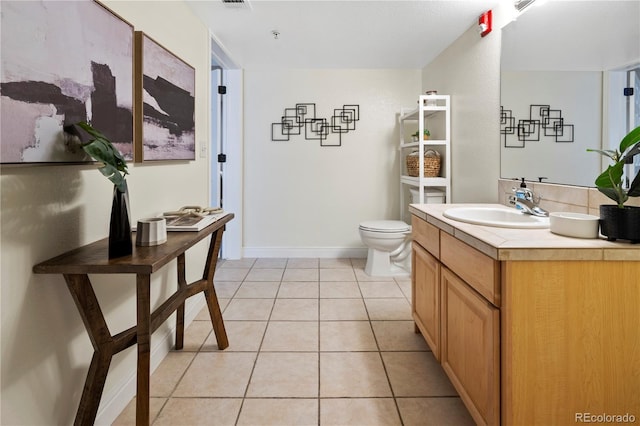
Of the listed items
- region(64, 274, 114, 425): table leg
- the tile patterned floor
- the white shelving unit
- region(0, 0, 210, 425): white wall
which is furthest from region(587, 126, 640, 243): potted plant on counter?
the white shelving unit

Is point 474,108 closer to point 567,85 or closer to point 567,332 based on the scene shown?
point 567,85

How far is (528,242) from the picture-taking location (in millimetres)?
1164

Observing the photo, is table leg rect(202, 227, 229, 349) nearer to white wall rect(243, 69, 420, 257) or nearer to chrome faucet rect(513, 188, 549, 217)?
chrome faucet rect(513, 188, 549, 217)

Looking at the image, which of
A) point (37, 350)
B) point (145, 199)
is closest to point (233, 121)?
point (145, 199)

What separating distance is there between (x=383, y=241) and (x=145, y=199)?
6.93 feet

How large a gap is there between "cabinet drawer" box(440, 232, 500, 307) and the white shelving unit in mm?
1756

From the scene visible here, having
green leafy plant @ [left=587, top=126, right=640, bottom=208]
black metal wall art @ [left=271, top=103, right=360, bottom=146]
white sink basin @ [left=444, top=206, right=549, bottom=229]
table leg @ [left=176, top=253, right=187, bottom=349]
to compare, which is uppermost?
black metal wall art @ [left=271, top=103, right=360, bottom=146]

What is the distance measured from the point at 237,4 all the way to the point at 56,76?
1634mm

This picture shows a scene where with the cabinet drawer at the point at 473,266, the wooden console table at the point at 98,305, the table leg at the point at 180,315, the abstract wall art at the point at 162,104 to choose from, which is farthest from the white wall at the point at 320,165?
the wooden console table at the point at 98,305

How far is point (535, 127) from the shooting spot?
1979 mm

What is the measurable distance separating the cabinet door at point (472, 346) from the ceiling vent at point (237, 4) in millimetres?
2087

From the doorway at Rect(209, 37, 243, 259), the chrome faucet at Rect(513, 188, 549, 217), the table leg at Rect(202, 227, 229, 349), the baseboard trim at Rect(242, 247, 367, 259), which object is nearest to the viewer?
the chrome faucet at Rect(513, 188, 549, 217)

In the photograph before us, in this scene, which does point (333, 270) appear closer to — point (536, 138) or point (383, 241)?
point (383, 241)

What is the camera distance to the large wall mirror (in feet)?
4.83
